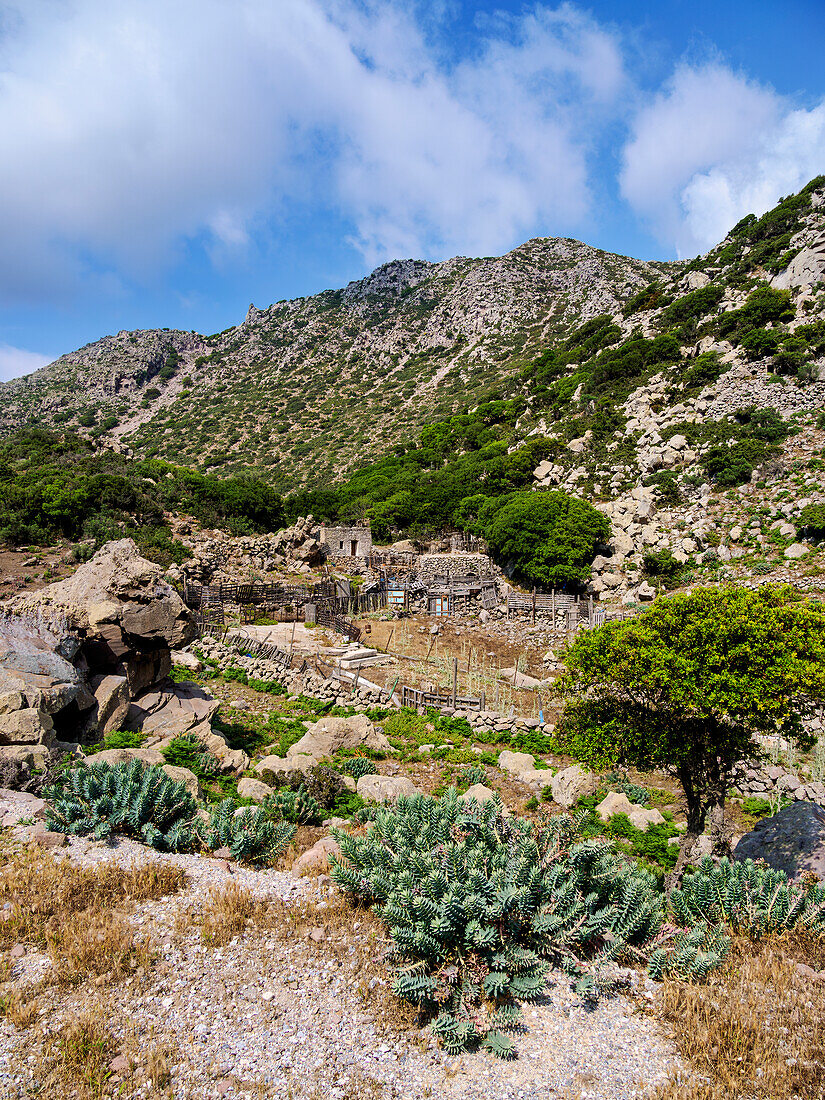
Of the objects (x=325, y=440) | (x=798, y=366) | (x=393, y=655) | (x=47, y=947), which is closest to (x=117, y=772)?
(x=47, y=947)

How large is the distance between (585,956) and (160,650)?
1042cm

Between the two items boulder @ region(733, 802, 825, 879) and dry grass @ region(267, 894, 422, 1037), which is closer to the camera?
dry grass @ region(267, 894, 422, 1037)

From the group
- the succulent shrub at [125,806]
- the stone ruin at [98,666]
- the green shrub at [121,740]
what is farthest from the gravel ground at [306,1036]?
the green shrub at [121,740]

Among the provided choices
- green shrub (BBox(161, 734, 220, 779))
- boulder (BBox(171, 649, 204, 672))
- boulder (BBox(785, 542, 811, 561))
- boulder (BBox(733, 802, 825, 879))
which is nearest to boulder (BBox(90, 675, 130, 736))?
green shrub (BBox(161, 734, 220, 779))

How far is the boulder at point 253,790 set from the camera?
8133 mm

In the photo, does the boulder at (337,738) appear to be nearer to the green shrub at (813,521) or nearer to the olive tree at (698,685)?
the olive tree at (698,685)

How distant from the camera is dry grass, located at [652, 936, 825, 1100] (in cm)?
317

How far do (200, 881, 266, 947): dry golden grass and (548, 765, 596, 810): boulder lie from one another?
6.66m

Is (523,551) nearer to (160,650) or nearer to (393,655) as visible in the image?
(393,655)

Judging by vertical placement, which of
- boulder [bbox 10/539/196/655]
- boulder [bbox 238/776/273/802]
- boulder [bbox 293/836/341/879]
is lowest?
boulder [bbox 238/776/273/802]

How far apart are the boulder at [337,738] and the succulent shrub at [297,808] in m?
3.26

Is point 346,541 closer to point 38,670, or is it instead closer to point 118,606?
point 118,606

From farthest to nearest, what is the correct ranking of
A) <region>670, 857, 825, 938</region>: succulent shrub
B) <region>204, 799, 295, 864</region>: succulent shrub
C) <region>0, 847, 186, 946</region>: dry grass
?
<region>204, 799, 295, 864</region>: succulent shrub < <region>670, 857, 825, 938</region>: succulent shrub < <region>0, 847, 186, 946</region>: dry grass

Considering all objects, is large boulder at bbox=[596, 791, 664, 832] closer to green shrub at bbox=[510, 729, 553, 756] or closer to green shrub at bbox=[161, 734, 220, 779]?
green shrub at bbox=[510, 729, 553, 756]
